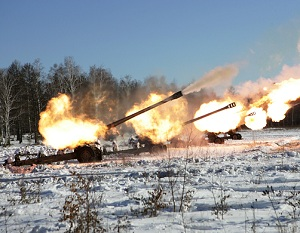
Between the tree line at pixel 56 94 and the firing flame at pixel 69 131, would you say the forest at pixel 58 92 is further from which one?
the firing flame at pixel 69 131

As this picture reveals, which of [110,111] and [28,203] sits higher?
[110,111]

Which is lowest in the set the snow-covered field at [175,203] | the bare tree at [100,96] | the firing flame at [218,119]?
the snow-covered field at [175,203]

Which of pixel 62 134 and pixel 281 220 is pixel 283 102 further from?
pixel 281 220

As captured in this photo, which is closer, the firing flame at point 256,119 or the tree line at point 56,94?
the firing flame at point 256,119

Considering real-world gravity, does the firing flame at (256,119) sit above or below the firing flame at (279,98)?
below

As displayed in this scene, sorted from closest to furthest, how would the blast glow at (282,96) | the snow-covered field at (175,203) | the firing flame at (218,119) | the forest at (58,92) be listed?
the snow-covered field at (175,203), the blast glow at (282,96), the firing flame at (218,119), the forest at (58,92)

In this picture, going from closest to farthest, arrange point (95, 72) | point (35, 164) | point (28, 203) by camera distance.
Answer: point (28, 203) → point (35, 164) → point (95, 72)

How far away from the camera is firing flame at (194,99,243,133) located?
2893 centimetres

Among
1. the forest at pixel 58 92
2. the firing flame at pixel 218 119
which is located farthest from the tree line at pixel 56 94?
the firing flame at pixel 218 119

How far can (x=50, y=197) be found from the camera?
9.36 metres

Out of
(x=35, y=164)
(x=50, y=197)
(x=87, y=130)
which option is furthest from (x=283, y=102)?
(x=50, y=197)

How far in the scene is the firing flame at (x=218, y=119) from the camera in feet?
94.9

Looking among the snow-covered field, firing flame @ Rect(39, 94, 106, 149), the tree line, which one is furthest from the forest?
the snow-covered field

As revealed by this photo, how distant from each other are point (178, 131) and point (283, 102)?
279 inches
